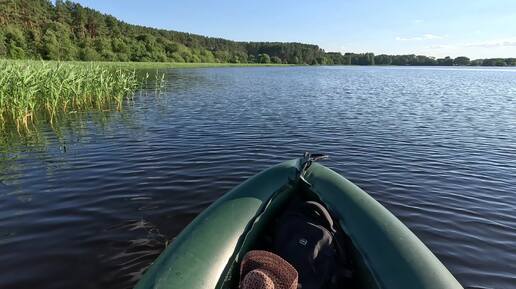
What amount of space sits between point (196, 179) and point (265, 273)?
4.73 meters

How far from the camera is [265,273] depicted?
2805mm

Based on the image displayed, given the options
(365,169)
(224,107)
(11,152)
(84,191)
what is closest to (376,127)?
(365,169)

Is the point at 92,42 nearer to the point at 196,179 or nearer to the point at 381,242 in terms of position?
the point at 196,179

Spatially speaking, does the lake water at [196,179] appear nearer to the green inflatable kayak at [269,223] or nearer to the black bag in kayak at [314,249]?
the green inflatable kayak at [269,223]

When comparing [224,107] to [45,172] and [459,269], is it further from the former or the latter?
[459,269]

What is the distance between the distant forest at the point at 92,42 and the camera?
151 ft

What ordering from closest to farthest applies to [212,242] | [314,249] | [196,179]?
[212,242] < [314,249] < [196,179]

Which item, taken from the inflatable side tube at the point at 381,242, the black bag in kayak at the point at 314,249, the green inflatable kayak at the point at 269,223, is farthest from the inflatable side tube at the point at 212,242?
the inflatable side tube at the point at 381,242

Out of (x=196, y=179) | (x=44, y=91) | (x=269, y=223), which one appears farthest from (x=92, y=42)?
(x=269, y=223)

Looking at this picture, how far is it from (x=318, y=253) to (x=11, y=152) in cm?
872

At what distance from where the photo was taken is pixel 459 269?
441 centimetres

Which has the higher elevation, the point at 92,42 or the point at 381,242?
the point at 92,42

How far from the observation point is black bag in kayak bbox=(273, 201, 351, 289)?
10.2ft

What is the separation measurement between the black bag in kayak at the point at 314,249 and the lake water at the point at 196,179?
1916 millimetres
